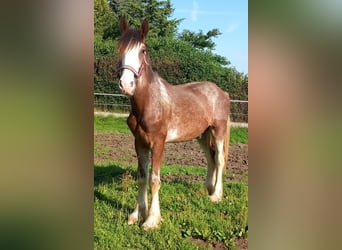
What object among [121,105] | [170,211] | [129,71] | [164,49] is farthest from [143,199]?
[164,49]

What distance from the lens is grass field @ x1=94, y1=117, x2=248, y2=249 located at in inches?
85.1

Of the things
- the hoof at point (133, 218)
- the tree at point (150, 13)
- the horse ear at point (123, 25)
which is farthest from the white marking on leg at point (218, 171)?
the horse ear at point (123, 25)

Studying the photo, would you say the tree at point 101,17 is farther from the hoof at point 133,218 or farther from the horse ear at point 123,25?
the hoof at point 133,218

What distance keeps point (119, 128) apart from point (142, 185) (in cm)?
34

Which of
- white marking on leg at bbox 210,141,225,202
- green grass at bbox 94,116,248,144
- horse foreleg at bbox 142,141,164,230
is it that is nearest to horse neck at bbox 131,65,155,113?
green grass at bbox 94,116,248,144

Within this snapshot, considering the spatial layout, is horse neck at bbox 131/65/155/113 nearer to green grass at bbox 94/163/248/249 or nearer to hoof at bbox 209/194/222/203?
green grass at bbox 94/163/248/249

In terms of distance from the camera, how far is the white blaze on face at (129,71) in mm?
2033

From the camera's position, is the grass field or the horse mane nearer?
the horse mane

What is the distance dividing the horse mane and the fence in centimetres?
24

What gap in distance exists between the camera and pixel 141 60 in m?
2.07

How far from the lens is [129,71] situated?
2.04 metres
